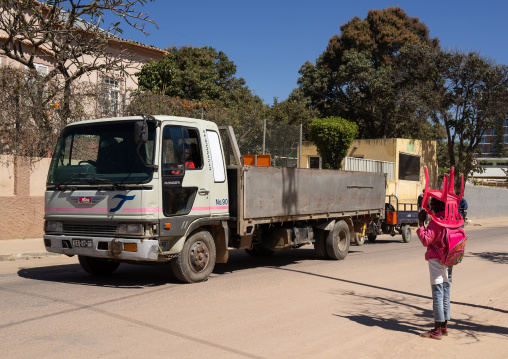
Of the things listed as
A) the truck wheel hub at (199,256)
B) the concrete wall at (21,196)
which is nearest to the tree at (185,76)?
the concrete wall at (21,196)

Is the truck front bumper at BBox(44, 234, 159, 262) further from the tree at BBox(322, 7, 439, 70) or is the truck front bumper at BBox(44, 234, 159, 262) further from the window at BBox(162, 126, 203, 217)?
the tree at BBox(322, 7, 439, 70)

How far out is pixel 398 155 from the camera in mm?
31312

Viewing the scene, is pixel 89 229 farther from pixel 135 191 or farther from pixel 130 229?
pixel 135 191

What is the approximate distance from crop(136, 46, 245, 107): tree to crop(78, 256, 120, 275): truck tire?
11670 mm

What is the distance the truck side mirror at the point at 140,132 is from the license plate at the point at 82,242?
1.74m

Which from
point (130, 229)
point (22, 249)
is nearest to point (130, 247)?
point (130, 229)

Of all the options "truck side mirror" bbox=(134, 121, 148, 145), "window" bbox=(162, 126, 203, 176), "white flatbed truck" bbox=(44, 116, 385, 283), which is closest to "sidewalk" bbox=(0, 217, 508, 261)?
"white flatbed truck" bbox=(44, 116, 385, 283)

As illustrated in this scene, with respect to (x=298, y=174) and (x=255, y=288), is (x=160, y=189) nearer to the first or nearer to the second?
(x=255, y=288)

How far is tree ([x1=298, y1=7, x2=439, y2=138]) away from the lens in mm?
37844

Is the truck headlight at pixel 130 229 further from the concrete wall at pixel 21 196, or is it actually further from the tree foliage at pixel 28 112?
the tree foliage at pixel 28 112

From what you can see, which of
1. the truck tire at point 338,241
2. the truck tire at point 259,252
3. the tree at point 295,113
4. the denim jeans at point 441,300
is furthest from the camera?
the tree at point 295,113

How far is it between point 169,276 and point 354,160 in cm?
1911

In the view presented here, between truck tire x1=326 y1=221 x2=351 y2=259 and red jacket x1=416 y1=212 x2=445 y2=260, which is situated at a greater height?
red jacket x1=416 y1=212 x2=445 y2=260

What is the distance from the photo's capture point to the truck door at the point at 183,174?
795cm
